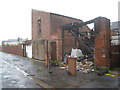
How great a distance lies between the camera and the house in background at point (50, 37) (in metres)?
11.2

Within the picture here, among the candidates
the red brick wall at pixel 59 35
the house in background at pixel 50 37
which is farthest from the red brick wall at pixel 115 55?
the red brick wall at pixel 59 35

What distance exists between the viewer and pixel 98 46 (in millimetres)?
7703

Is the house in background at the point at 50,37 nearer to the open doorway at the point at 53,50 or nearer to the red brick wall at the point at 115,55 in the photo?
the open doorway at the point at 53,50

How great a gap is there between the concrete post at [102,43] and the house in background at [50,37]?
12.7ft

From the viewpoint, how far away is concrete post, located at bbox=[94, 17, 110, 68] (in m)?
7.36

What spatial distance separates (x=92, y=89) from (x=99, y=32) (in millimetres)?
4872

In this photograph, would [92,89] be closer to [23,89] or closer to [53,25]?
[23,89]

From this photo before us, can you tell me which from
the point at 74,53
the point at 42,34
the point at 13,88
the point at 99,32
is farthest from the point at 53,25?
the point at 13,88

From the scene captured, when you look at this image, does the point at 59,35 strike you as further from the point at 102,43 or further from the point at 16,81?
the point at 16,81

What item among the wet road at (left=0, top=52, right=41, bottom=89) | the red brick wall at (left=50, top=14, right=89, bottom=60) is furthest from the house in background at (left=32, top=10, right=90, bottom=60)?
the wet road at (left=0, top=52, right=41, bottom=89)

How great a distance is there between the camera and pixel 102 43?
7.45 metres

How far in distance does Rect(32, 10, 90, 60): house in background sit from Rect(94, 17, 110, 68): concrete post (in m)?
3.88

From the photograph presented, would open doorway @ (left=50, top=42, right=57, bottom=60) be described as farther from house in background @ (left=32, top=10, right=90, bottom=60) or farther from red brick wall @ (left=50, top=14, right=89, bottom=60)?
red brick wall @ (left=50, top=14, right=89, bottom=60)

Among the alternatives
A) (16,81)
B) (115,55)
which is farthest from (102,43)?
(16,81)
